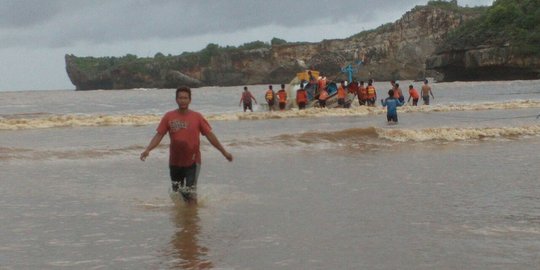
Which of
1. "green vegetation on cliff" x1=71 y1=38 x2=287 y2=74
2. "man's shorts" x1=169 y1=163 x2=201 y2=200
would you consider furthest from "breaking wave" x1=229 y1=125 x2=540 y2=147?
"green vegetation on cliff" x1=71 y1=38 x2=287 y2=74

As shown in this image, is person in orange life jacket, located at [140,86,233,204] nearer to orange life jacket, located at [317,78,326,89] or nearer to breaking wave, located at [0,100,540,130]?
breaking wave, located at [0,100,540,130]

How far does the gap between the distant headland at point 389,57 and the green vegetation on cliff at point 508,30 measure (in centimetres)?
11

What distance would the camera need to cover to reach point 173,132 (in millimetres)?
7320

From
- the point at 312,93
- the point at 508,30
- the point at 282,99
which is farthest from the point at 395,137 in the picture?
the point at 508,30

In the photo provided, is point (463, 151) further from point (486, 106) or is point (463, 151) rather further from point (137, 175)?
point (486, 106)

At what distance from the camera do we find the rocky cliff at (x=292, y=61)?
126 meters

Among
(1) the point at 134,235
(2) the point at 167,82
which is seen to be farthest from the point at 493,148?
(2) the point at 167,82

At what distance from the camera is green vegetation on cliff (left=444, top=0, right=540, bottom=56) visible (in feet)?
237

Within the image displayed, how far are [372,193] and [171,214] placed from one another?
250cm

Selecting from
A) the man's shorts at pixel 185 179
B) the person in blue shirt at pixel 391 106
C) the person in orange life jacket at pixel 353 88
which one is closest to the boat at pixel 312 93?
the person in orange life jacket at pixel 353 88

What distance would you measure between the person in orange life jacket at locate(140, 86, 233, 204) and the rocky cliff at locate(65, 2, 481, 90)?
101 m

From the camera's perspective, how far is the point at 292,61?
476 ft

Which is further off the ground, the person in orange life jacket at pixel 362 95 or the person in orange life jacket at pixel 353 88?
the person in orange life jacket at pixel 353 88

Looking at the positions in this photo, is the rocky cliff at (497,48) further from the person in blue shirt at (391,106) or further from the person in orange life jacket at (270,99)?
the person in blue shirt at (391,106)
